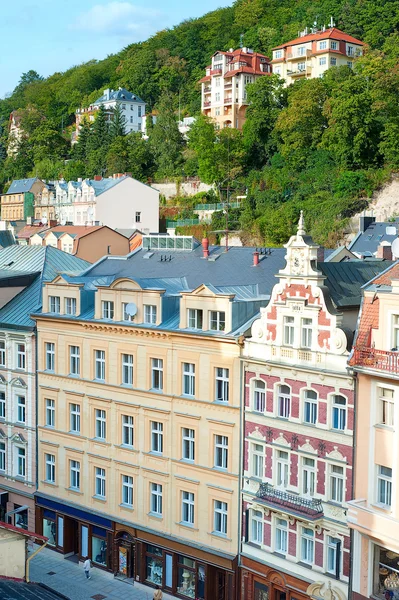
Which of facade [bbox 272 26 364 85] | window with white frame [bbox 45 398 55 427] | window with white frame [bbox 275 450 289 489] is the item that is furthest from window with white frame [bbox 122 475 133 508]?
facade [bbox 272 26 364 85]

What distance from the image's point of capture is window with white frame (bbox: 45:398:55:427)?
33562mm

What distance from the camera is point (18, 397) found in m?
34.8

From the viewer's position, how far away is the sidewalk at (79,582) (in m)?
29.4

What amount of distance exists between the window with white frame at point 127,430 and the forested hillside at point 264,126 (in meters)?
33.7

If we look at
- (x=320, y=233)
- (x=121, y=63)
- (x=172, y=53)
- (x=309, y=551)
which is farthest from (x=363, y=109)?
(x=121, y=63)

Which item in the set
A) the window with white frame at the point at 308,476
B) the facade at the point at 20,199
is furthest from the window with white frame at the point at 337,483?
the facade at the point at 20,199

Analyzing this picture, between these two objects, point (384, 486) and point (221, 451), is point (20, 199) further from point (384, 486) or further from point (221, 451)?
point (384, 486)

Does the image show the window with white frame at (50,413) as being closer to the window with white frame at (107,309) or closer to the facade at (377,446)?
the window with white frame at (107,309)

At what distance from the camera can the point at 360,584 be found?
23.9 m

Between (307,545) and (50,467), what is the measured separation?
12509 millimetres

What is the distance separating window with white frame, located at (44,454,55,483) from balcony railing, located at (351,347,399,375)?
50.3 feet

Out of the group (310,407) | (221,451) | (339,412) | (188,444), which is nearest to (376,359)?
(339,412)

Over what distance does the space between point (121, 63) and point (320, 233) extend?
80030 millimetres

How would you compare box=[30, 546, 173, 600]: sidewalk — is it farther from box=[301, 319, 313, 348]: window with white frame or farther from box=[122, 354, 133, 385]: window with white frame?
box=[301, 319, 313, 348]: window with white frame
